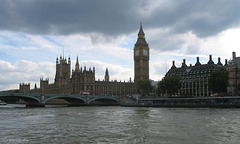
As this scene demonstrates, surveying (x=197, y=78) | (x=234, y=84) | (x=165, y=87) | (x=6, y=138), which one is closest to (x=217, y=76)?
(x=234, y=84)

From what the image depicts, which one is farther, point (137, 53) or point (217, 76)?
point (137, 53)

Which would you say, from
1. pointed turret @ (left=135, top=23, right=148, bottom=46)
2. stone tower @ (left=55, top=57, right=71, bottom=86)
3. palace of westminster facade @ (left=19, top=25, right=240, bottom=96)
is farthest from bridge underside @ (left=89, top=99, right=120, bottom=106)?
stone tower @ (left=55, top=57, right=71, bottom=86)

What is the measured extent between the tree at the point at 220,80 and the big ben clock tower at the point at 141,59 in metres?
51.3

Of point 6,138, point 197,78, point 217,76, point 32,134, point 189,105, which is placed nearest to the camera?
point 6,138

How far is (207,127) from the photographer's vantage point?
81.7 ft

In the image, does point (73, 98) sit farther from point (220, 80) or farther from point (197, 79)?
point (197, 79)

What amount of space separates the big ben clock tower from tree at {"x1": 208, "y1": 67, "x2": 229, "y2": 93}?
168 feet

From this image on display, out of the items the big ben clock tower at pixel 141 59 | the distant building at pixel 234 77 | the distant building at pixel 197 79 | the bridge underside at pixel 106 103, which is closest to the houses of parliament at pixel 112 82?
the big ben clock tower at pixel 141 59

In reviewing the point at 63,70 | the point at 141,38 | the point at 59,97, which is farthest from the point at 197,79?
the point at 63,70

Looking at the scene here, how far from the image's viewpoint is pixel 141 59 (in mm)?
116250

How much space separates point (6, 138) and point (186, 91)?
7990cm

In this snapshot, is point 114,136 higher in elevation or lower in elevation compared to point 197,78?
lower

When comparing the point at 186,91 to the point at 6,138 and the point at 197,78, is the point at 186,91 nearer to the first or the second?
the point at 197,78

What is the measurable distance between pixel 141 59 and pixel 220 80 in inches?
2157
